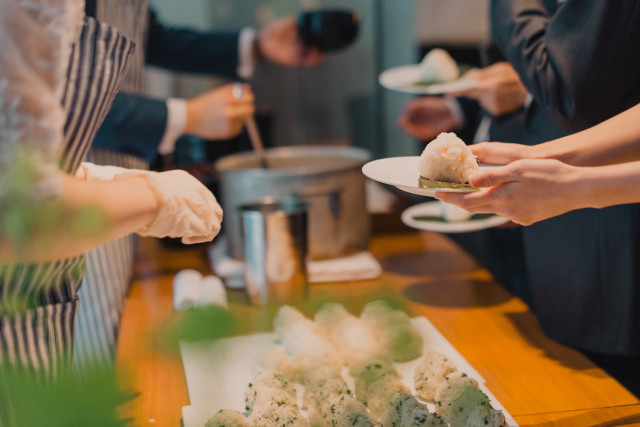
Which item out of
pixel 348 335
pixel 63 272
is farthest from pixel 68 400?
pixel 348 335

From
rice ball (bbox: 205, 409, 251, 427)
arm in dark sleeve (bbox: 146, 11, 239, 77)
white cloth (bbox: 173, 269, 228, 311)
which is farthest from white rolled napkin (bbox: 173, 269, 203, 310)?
arm in dark sleeve (bbox: 146, 11, 239, 77)

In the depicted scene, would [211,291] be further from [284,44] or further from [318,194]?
[284,44]

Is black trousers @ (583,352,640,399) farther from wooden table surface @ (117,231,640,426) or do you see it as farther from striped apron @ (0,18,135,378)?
striped apron @ (0,18,135,378)

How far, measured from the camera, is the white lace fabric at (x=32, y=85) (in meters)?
→ 0.71

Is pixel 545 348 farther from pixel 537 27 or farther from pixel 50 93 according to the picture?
pixel 50 93

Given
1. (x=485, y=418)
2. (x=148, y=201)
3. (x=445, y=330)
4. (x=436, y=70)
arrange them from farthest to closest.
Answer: (x=436, y=70) < (x=445, y=330) < (x=485, y=418) < (x=148, y=201)

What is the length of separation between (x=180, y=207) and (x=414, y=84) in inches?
42.4

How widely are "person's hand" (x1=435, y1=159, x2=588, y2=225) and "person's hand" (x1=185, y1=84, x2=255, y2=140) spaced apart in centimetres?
112

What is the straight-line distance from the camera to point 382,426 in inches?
42.4

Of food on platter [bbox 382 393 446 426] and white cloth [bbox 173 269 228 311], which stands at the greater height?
white cloth [bbox 173 269 228 311]

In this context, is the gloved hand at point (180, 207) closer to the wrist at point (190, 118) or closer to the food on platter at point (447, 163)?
the food on platter at point (447, 163)

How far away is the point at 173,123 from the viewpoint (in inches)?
76.9

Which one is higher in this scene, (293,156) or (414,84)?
(414,84)

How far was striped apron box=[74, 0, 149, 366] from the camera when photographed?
1.41m
